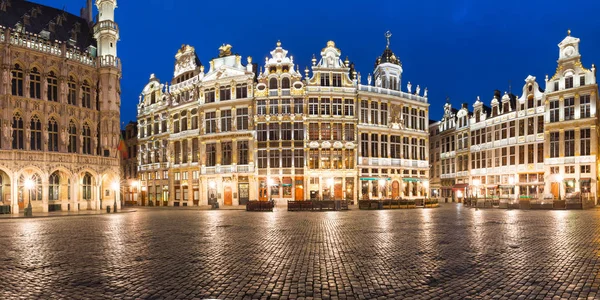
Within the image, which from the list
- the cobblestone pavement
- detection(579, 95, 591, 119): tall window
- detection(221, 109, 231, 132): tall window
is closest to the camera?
the cobblestone pavement

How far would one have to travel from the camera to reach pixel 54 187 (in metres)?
43.4

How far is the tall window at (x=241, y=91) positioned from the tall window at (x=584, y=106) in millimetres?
38697

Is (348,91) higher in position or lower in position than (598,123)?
higher

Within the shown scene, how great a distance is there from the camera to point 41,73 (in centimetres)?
4306

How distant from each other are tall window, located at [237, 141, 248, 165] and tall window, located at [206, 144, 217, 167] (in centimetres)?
354

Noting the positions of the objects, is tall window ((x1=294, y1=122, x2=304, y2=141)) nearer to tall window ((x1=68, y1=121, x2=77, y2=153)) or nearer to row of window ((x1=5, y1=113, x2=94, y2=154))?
row of window ((x1=5, y1=113, x2=94, y2=154))

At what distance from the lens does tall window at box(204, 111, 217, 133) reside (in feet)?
193

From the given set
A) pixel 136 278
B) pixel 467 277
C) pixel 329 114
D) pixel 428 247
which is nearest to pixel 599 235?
pixel 428 247

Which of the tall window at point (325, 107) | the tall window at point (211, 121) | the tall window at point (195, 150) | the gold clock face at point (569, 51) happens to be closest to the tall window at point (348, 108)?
the tall window at point (325, 107)

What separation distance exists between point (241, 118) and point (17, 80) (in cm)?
2388

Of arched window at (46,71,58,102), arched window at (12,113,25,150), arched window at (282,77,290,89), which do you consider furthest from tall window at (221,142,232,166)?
arched window at (12,113,25,150)

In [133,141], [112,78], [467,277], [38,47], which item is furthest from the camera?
[133,141]

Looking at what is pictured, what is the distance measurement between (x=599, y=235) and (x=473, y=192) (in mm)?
49873

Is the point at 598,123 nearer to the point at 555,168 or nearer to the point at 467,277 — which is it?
the point at 555,168
